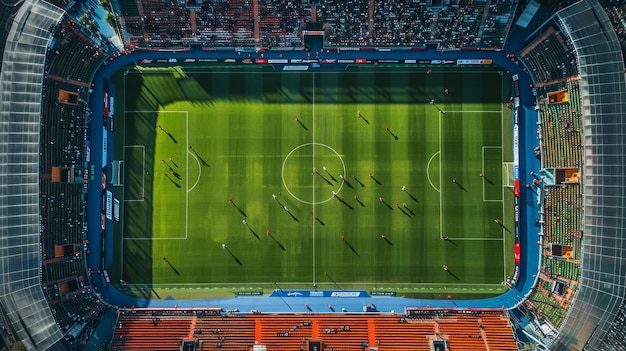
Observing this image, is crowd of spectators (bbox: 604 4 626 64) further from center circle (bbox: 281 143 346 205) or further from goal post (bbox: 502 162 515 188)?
center circle (bbox: 281 143 346 205)

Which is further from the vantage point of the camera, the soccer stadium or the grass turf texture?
the grass turf texture

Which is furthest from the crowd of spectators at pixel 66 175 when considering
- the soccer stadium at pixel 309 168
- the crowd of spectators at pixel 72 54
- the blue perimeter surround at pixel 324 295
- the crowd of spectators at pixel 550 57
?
the crowd of spectators at pixel 550 57

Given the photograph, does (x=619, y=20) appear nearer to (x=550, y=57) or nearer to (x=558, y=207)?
(x=550, y=57)

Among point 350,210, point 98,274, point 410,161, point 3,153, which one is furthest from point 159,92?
point 410,161

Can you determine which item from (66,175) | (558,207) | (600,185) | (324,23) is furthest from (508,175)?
(66,175)

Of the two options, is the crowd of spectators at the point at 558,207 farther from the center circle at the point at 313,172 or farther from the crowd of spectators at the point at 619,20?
the center circle at the point at 313,172

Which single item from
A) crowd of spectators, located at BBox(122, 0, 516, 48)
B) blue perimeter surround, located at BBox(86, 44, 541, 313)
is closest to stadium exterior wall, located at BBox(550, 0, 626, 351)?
blue perimeter surround, located at BBox(86, 44, 541, 313)
